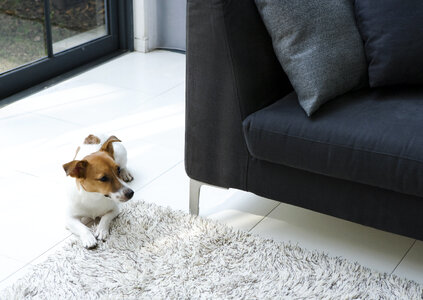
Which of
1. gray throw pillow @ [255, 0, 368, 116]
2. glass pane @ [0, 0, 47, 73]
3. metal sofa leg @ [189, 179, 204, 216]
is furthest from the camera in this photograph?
glass pane @ [0, 0, 47, 73]

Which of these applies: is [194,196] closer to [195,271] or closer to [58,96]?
[195,271]

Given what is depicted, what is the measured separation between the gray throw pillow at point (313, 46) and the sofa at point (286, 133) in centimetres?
6

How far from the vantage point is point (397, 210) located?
1.92m

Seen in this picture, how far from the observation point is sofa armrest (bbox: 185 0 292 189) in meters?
2.00

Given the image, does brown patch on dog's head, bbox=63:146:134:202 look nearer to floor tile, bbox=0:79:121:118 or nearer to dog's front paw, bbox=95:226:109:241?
dog's front paw, bbox=95:226:109:241

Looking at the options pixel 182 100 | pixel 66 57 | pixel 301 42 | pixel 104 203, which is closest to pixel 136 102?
pixel 182 100

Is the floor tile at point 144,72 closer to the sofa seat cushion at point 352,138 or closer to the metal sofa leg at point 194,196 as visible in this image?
the metal sofa leg at point 194,196

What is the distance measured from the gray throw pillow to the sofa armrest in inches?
2.9

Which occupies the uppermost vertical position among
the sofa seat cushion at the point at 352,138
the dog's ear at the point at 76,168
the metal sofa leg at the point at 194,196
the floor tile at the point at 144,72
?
the sofa seat cushion at the point at 352,138

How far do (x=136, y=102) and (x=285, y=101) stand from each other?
134 centimetres

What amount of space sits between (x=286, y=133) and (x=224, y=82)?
0.27 m

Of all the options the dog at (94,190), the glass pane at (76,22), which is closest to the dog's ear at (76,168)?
the dog at (94,190)

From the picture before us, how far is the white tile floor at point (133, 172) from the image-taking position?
2.15 m

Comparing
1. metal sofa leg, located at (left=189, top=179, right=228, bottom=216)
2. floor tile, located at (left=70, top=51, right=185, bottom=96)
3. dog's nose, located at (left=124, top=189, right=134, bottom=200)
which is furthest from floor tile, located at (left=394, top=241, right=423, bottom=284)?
floor tile, located at (left=70, top=51, right=185, bottom=96)
